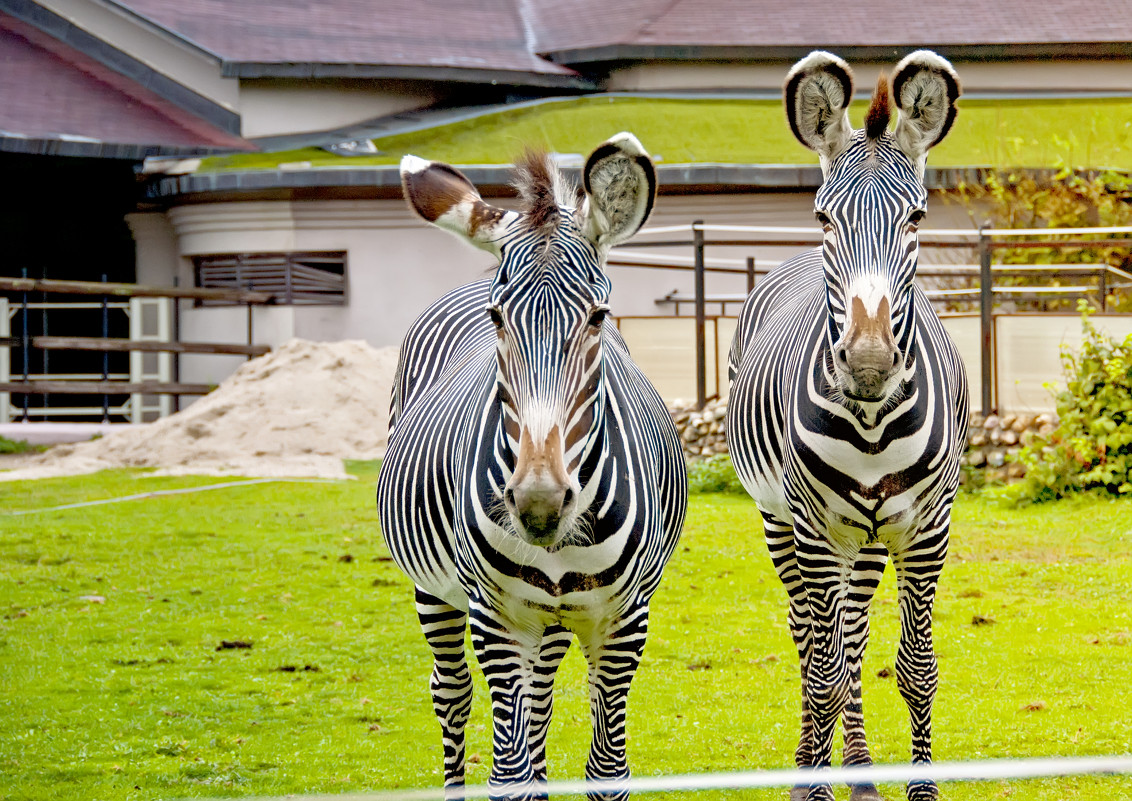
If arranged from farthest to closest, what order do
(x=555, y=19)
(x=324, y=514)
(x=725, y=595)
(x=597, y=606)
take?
1. (x=555, y=19)
2. (x=324, y=514)
3. (x=725, y=595)
4. (x=597, y=606)

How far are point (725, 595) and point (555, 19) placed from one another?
17.5 m

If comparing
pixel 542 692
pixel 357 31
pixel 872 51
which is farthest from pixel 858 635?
pixel 357 31

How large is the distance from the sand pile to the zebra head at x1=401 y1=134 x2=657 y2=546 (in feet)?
37.0

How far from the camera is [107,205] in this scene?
2055cm

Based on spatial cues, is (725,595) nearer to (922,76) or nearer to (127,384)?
(922,76)

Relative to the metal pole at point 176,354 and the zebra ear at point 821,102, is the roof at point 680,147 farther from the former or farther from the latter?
the zebra ear at point 821,102

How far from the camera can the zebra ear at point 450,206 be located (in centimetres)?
378

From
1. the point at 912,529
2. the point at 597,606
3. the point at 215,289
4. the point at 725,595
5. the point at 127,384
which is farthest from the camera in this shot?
the point at 215,289

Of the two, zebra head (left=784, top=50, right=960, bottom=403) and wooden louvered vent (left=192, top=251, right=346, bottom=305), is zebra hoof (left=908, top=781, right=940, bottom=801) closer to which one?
zebra head (left=784, top=50, right=960, bottom=403)

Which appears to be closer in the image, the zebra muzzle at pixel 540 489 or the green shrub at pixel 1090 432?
the zebra muzzle at pixel 540 489

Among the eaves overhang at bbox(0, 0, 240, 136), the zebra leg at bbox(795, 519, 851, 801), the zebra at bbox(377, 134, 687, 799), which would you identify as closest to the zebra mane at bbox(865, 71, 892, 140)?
the zebra at bbox(377, 134, 687, 799)

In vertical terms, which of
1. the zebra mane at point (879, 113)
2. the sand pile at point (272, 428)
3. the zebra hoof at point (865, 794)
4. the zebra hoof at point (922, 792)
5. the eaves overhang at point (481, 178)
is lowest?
the zebra hoof at point (865, 794)

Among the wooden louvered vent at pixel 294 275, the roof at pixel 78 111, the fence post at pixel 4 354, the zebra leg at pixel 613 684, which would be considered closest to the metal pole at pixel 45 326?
the fence post at pixel 4 354

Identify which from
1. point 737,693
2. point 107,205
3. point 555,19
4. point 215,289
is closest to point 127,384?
point 215,289
